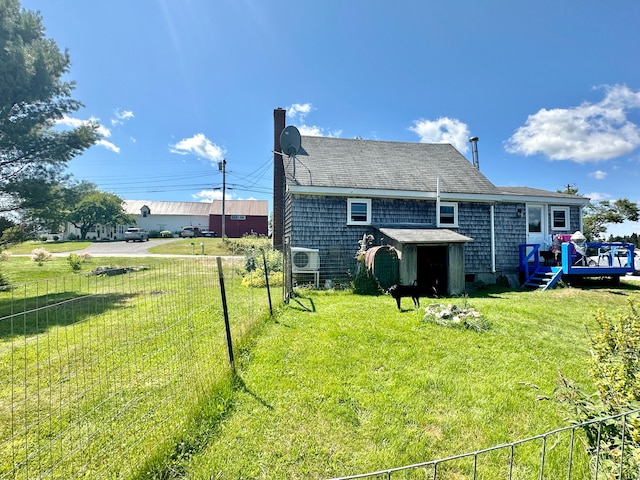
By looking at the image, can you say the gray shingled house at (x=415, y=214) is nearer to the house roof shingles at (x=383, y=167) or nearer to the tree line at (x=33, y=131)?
the house roof shingles at (x=383, y=167)

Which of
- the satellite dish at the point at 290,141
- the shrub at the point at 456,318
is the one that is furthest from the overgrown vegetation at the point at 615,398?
the satellite dish at the point at 290,141

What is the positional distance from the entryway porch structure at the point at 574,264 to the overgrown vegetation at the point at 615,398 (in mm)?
9297

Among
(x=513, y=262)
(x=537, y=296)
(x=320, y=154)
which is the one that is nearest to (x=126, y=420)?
(x=537, y=296)

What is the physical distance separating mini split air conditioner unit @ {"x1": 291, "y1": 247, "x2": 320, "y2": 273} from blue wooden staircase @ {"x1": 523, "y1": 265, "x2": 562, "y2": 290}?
7882mm

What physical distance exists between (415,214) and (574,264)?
5818 millimetres

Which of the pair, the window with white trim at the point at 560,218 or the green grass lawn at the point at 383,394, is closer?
the green grass lawn at the point at 383,394

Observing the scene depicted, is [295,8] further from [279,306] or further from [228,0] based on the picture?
[279,306]

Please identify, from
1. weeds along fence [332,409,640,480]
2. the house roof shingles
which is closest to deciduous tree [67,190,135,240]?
the house roof shingles

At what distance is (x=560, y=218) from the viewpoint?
12.7m

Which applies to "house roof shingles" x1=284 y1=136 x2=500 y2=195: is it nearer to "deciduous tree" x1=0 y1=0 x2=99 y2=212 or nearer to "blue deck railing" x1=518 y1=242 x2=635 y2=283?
"blue deck railing" x1=518 y1=242 x2=635 y2=283

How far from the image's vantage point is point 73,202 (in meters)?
11.3

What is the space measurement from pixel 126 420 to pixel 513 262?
13.4 metres

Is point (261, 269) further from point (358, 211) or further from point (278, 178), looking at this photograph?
point (278, 178)

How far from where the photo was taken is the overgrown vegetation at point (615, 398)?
5.66 feet
